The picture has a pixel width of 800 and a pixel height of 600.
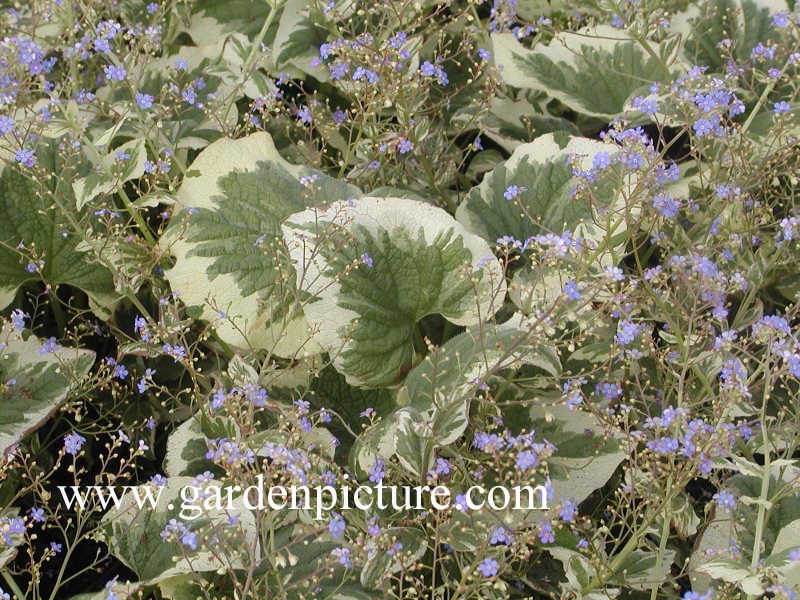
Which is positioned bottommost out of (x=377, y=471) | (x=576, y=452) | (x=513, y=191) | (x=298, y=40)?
(x=576, y=452)

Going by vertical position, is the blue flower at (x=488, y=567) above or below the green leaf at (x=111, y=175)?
below

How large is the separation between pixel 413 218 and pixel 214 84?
2.80 feet

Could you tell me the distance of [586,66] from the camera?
257 centimetres

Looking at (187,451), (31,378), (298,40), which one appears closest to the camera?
(187,451)

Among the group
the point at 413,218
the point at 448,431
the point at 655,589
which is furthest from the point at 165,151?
the point at 655,589

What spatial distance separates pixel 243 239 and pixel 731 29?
4.98ft

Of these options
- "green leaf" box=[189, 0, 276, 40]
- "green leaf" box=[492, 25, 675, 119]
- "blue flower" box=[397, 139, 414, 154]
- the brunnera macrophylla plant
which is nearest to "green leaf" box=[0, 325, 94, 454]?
the brunnera macrophylla plant

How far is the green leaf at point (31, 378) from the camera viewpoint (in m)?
1.95

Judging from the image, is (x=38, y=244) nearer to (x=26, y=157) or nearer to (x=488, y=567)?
(x=26, y=157)

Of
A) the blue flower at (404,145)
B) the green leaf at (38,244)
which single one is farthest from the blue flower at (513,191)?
the green leaf at (38,244)

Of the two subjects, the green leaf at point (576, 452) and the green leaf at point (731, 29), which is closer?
the green leaf at point (576, 452)

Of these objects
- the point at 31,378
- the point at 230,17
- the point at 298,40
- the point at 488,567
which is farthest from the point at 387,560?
the point at 230,17

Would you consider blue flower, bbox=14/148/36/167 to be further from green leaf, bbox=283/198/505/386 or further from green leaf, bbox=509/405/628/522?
green leaf, bbox=509/405/628/522

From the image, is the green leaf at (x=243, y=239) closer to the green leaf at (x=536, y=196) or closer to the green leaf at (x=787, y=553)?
the green leaf at (x=536, y=196)
